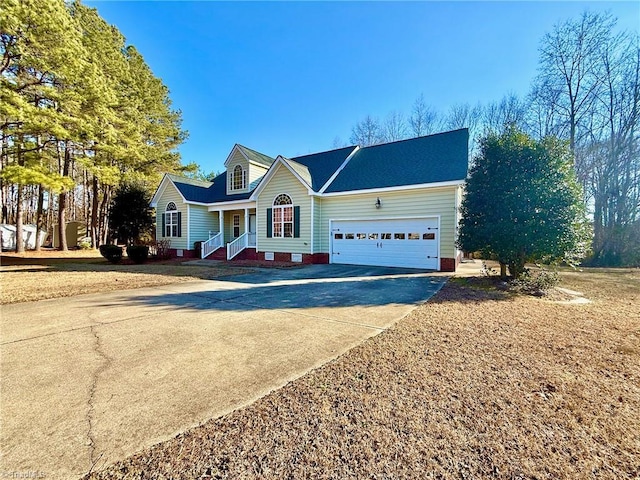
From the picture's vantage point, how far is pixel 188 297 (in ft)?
23.0

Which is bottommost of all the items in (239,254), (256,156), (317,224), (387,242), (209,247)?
(239,254)

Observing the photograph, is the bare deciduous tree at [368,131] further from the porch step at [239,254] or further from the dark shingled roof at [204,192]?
the porch step at [239,254]

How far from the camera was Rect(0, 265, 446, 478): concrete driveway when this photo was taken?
7.10 feet

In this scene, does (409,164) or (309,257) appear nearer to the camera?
(409,164)

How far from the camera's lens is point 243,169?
60.2 ft

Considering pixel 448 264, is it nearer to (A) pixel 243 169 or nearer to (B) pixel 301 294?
(B) pixel 301 294

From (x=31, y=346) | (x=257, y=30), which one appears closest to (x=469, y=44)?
(x=257, y=30)

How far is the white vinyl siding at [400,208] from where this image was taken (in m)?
11.6

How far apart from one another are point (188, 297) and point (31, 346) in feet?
10.5

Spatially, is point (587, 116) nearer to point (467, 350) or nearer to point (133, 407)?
point (467, 350)

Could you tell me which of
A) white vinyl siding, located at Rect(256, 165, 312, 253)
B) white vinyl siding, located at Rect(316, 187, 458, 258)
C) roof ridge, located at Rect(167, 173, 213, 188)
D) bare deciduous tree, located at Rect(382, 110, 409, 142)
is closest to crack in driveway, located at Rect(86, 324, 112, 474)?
white vinyl siding, located at Rect(256, 165, 312, 253)

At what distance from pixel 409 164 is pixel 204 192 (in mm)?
14516

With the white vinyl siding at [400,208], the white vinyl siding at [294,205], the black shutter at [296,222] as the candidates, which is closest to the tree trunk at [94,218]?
the white vinyl siding at [294,205]

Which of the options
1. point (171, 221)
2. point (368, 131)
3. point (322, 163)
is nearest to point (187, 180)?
point (171, 221)
